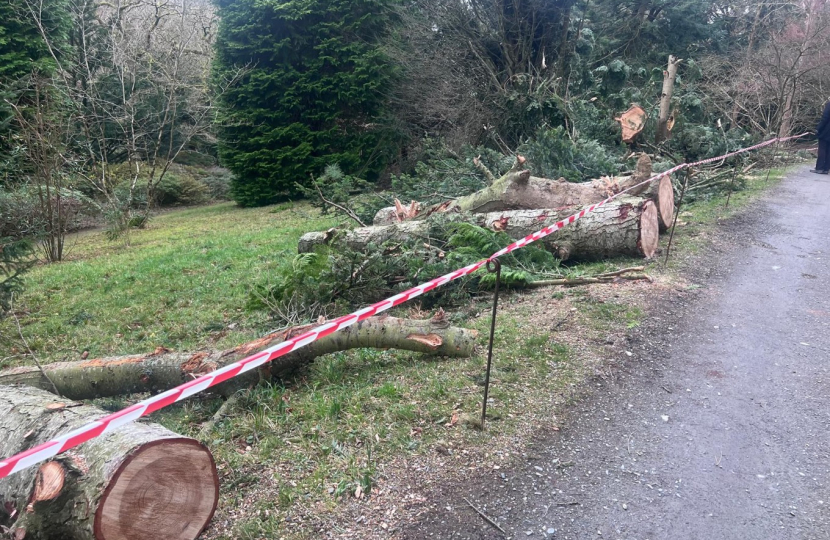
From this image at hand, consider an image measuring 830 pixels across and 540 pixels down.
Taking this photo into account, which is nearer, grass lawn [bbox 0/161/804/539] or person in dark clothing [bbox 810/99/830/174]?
grass lawn [bbox 0/161/804/539]

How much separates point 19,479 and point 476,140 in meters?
14.4

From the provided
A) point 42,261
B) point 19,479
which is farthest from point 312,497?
point 42,261

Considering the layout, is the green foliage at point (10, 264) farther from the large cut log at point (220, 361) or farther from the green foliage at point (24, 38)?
the green foliage at point (24, 38)

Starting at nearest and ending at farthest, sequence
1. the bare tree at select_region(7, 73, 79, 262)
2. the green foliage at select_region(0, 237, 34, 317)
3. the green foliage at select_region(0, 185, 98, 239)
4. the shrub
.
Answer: the green foliage at select_region(0, 237, 34, 317)
the green foliage at select_region(0, 185, 98, 239)
the bare tree at select_region(7, 73, 79, 262)
the shrub

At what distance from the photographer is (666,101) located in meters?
11.9

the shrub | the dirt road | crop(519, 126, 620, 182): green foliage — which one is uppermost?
crop(519, 126, 620, 182): green foliage

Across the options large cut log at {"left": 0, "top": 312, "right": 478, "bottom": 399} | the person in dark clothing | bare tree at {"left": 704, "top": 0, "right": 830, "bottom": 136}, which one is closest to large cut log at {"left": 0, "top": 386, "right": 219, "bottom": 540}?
large cut log at {"left": 0, "top": 312, "right": 478, "bottom": 399}

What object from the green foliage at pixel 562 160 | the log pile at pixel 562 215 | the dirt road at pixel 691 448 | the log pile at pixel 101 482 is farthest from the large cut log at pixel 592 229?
the log pile at pixel 101 482

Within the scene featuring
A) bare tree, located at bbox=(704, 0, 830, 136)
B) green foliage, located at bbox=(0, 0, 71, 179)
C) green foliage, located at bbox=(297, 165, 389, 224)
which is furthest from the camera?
bare tree, located at bbox=(704, 0, 830, 136)

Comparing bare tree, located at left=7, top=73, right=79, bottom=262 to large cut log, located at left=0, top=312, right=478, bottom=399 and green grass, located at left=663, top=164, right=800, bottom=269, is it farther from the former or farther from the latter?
green grass, located at left=663, top=164, right=800, bottom=269

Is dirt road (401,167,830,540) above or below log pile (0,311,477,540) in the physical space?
below

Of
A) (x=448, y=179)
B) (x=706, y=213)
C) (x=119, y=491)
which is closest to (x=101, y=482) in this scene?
(x=119, y=491)

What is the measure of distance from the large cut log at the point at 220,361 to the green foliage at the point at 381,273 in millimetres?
1032

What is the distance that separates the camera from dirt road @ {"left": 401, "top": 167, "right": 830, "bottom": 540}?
8.70 feet
